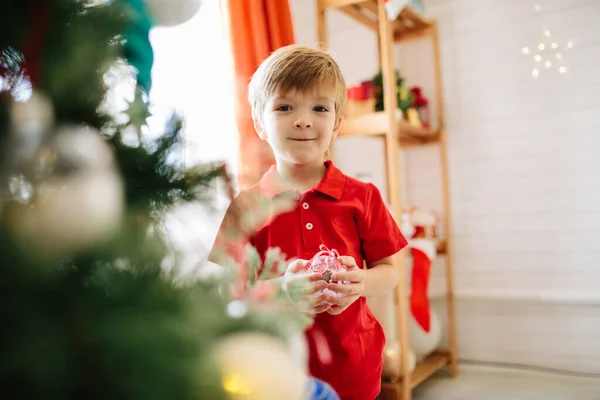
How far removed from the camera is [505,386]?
7.04 ft

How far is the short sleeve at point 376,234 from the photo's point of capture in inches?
40.2

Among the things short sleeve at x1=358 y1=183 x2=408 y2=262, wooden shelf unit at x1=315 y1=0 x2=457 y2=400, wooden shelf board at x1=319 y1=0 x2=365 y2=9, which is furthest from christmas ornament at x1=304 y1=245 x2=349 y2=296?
wooden shelf board at x1=319 y1=0 x2=365 y2=9

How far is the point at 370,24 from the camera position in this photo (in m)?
2.14

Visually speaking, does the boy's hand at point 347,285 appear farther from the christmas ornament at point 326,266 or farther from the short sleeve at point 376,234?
the short sleeve at point 376,234

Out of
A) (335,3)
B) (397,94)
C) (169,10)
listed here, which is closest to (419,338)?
(397,94)

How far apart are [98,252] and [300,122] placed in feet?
2.21

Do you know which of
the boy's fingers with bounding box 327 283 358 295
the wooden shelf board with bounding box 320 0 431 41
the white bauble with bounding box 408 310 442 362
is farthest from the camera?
the white bauble with bounding box 408 310 442 362

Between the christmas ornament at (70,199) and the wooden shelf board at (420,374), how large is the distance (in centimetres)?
178

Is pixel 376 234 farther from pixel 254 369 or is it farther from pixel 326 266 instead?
pixel 254 369

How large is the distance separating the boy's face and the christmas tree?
601mm

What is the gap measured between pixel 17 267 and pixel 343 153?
2.13 meters

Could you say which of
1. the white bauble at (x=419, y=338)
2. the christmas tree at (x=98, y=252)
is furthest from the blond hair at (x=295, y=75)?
the white bauble at (x=419, y=338)

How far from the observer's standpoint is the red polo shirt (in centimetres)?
97

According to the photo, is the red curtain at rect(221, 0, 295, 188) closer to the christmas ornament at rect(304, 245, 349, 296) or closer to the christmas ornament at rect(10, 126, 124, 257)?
the christmas ornament at rect(304, 245, 349, 296)
